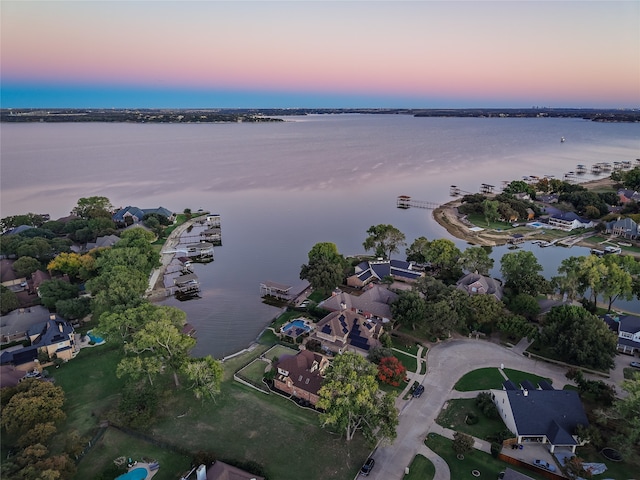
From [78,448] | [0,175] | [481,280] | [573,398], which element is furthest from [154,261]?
[0,175]

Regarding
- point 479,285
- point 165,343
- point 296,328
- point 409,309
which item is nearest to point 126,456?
point 165,343

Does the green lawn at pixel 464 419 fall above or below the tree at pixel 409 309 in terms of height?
below

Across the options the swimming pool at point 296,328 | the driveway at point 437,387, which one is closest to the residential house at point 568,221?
the driveway at point 437,387

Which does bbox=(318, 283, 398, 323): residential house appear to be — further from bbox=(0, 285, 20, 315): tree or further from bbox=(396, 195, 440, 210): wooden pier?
bbox=(396, 195, 440, 210): wooden pier

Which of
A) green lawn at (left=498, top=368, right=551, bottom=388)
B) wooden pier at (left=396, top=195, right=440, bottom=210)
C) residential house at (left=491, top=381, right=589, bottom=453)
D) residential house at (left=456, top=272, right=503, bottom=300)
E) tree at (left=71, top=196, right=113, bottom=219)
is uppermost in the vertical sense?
tree at (left=71, top=196, right=113, bottom=219)

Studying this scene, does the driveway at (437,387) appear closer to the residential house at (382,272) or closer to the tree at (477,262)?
the tree at (477,262)

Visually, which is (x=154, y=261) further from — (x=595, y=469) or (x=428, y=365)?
(x=595, y=469)

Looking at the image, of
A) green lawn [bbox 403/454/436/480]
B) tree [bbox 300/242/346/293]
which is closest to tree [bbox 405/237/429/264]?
tree [bbox 300/242/346/293]
